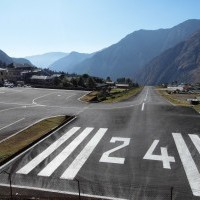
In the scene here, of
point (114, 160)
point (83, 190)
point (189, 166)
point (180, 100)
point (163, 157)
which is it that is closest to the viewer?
point (83, 190)

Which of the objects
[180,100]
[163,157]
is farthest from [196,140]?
[180,100]

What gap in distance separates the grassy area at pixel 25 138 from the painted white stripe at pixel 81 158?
5.08 m

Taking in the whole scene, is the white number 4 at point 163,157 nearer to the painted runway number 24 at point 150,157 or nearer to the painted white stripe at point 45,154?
the painted runway number 24 at point 150,157

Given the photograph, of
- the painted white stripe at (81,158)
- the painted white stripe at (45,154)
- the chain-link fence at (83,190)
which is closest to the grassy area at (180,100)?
the painted white stripe at (81,158)

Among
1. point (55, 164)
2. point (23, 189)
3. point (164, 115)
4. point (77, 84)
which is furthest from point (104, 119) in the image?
point (77, 84)

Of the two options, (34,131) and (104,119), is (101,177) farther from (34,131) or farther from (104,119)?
(104,119)

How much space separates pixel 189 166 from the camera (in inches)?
918

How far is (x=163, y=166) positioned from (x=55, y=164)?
7814 millimetres

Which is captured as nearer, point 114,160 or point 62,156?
point 114,160

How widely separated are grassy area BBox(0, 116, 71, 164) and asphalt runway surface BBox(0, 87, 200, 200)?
91 centimetres

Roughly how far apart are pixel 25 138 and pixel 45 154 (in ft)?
20.8

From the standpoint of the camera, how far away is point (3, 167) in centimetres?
2306

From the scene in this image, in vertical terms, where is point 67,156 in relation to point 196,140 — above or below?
above

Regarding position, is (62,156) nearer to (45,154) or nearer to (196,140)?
(45,154)
